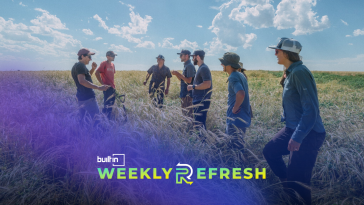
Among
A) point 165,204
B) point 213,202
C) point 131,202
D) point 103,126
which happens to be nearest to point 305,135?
point 213,202

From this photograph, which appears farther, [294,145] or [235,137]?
[235,137]

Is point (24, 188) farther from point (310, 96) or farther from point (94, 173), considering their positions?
point (310, 96)

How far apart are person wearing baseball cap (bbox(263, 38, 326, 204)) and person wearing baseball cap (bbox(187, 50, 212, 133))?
1.36 m

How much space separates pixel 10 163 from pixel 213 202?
2.60 meters

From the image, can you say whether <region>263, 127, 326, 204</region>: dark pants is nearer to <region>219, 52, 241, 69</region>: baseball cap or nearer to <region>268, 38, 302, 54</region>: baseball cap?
<region>268, 38, 302, 54</region>: baseball cap

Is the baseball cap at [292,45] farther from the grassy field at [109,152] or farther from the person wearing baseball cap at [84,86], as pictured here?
the person wearing baseball cap at [84,86]

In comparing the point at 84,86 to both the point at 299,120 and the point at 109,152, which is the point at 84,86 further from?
the point at 299,120

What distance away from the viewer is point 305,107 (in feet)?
5.44

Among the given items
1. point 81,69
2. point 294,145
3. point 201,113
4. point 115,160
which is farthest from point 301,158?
point 81,69

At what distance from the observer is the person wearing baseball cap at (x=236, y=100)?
2.42m

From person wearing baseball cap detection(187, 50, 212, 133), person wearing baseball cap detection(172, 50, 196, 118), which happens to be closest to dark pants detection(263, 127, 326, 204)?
person wearing baseball cap detection(187, 50, 212, 133)

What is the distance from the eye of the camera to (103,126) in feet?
8.49

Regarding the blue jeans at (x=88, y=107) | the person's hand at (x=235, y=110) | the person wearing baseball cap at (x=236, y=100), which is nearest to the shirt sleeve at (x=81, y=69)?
the blue jeans at (x=88, y=107)

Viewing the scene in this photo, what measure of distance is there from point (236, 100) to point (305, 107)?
2.78 feet
